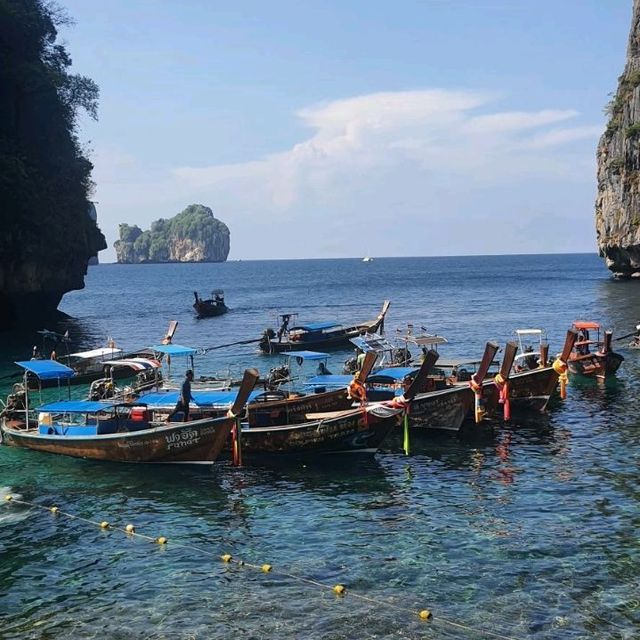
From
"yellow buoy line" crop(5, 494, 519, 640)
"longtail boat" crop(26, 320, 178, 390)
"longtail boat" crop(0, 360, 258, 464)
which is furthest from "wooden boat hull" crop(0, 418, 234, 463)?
"longtail boat" crop(26, 320, 178, 390)

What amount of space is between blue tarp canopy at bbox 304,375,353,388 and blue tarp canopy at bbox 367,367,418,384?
171 centimetres

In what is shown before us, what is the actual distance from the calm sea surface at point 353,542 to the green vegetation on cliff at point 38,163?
133 ft

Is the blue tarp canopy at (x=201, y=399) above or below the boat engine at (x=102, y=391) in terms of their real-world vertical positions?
above

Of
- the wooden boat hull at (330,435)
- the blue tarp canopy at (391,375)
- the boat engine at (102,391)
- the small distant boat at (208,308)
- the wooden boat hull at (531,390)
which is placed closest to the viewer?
the wooden boat hull at (330,435)

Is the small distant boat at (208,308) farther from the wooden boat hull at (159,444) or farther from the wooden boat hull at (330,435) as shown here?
the wooden boat hull at (330,435)

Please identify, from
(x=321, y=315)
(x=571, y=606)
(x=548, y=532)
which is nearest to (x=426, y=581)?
(x=571, y=606)

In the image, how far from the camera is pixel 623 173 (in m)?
98.9

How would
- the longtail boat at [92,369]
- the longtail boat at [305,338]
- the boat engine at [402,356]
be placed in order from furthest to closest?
the longtail boat at [305,338]
the longtail boat at [92,369]
the boat engine at [402,356]

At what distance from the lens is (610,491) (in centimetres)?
2197

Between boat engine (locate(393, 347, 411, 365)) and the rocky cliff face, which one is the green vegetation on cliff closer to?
boat engine (locate(393, 347, 411, 365))

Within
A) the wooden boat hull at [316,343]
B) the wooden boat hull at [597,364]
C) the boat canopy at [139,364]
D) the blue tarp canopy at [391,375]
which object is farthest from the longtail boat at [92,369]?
the wooden boat hull at [597,364]

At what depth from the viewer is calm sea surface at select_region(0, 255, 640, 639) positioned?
14.8 m

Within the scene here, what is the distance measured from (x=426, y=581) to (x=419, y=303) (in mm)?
91222

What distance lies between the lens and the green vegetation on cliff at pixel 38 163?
207ft
